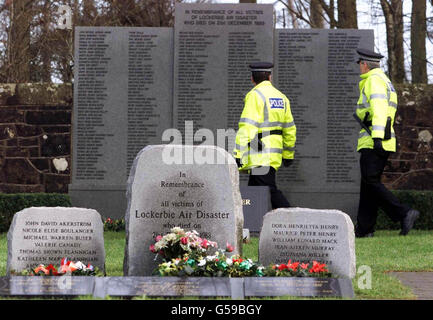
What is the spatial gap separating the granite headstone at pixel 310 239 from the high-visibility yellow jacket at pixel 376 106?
3.09 meters

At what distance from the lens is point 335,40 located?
11.8 m

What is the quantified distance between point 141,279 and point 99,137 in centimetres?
640

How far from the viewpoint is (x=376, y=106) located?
9.59 m

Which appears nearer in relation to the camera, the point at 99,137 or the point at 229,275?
the point at 229,275

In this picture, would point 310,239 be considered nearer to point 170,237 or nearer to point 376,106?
point 170,237

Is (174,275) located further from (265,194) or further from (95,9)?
(95,9)

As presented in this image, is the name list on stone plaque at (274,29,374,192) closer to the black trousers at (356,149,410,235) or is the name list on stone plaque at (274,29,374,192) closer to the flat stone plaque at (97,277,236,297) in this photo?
the black trousers at (356,149,410,235)

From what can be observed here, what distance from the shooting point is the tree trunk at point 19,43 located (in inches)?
653

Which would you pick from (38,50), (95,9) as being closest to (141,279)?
(38,50)

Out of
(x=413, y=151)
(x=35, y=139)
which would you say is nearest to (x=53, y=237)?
(x=35, y=139)

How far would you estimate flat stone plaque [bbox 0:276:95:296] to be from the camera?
5.49 meters

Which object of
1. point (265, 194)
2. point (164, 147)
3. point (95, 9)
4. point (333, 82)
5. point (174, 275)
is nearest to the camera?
point (174, 275)
